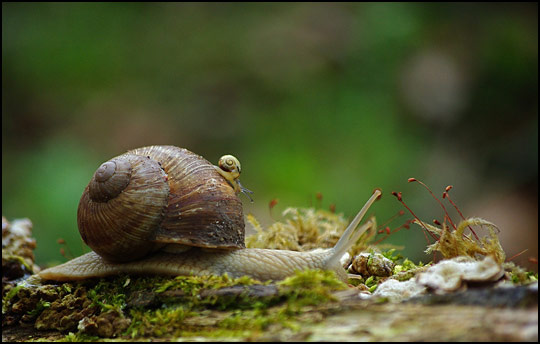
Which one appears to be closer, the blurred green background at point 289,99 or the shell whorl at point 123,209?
the shell whorl at point 123,209

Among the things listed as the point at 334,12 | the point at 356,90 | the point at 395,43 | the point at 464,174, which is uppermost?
the point at 334,12

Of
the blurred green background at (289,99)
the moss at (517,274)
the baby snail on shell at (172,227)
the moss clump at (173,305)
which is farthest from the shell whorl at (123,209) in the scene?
the blurred green background at (289,99)

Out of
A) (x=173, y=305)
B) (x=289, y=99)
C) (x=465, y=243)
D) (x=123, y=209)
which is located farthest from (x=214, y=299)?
(x=289, y=99)

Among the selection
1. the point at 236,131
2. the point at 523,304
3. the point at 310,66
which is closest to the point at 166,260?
the point at 523,304

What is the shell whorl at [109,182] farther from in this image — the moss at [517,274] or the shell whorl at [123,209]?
the moss at [517,274]

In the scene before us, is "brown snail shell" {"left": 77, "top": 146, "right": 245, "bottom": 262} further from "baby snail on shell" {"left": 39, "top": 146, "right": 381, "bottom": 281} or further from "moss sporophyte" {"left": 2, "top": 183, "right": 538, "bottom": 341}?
"moss sporophyte" {"left": 2, "top": 183, "right": 538, "bottom": 341}

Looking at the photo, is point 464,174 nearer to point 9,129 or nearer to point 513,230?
point 513,230

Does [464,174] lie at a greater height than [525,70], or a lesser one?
lesser
